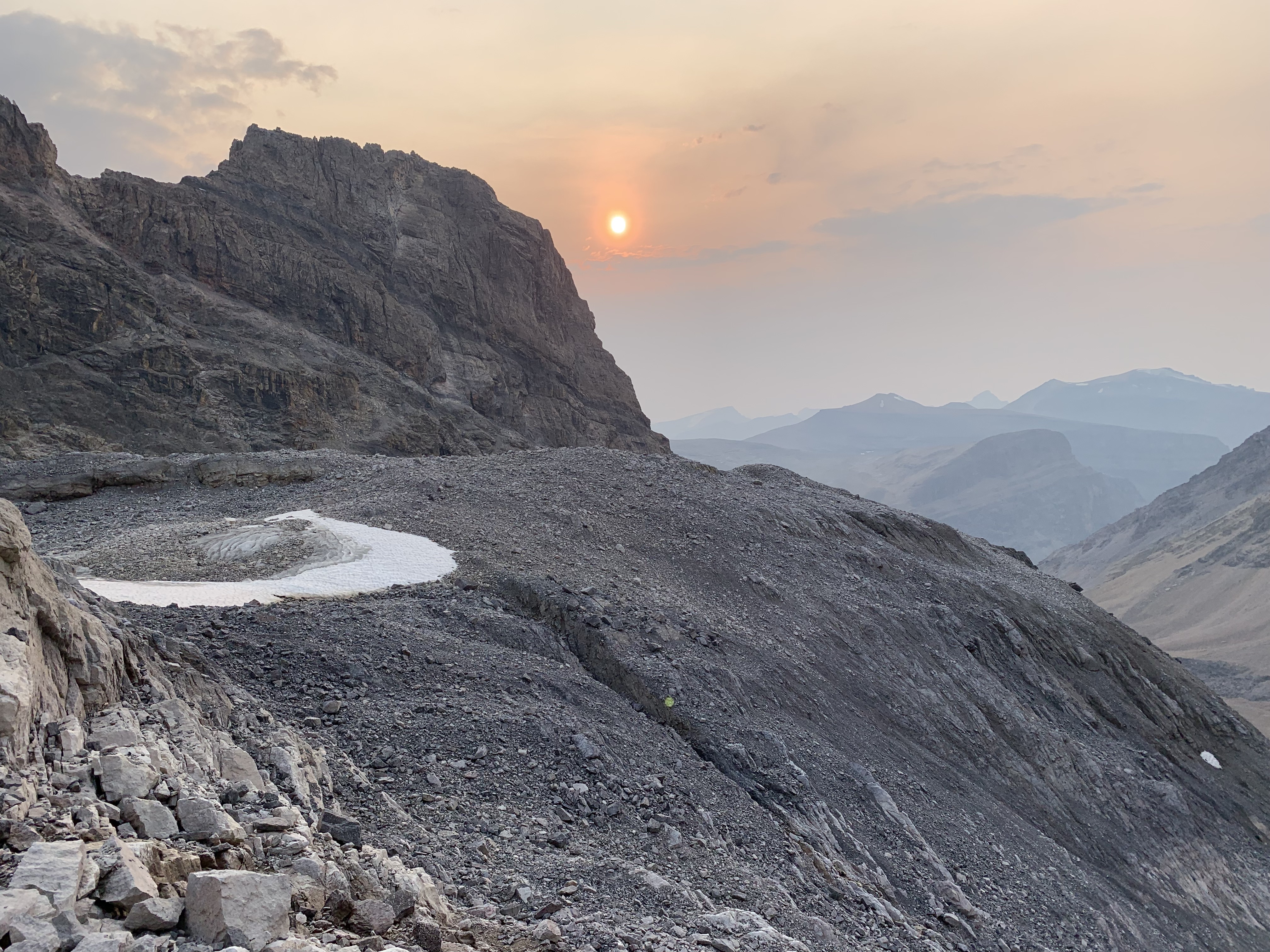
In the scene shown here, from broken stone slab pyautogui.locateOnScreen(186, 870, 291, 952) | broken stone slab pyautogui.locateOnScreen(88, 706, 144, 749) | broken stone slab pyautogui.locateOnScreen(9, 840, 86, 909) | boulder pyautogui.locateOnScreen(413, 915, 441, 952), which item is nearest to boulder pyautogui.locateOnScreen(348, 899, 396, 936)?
boulder pyautogui.locateOnScreen(413, 915, 441, 952)

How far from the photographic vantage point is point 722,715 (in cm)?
1506

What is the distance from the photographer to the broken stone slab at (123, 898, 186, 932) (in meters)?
5.01

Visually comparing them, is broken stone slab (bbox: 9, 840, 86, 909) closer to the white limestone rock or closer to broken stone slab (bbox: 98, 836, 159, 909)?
broken stone slab (bbox: 98, 836, 159, 909)

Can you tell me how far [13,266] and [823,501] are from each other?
41923 mm

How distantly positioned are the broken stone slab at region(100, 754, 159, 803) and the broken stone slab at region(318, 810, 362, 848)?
179 centimetres

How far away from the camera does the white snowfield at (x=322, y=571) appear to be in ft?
46.9

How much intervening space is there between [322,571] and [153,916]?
12201mm

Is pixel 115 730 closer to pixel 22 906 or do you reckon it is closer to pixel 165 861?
pixel 165 861

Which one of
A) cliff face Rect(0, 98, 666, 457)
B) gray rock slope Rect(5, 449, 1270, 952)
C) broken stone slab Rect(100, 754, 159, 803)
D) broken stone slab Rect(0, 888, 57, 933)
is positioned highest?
cliff face Rect(0, 98, 666, 457)

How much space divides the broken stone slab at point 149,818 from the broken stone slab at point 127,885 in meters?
0.58

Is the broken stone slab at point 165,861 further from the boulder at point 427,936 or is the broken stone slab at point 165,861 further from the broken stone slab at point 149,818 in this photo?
the boulder at point 427,936

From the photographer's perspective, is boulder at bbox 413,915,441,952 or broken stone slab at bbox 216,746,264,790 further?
broken stone slab at bbox 216,746,264,790

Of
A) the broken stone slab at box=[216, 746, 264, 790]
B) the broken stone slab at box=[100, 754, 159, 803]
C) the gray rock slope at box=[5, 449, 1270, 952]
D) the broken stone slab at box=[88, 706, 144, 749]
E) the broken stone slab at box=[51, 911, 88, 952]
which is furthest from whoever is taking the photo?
the gray rock slope at box=[5, 449, 1270, 952]

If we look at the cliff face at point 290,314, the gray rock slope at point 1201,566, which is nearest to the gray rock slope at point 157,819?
the cliff face at point 290,314
